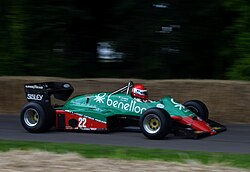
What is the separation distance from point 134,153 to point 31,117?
3873 mm

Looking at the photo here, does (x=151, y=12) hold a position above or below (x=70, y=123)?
above

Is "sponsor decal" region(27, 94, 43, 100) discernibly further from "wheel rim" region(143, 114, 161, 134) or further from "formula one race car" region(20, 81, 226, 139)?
"wheel rim" region(143, 114, 161, 134)

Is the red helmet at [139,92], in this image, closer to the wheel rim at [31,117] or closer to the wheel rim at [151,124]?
the wheel rim at [151,124]

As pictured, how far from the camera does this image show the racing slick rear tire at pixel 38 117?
1341cm

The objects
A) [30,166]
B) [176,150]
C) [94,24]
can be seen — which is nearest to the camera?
[30,166]

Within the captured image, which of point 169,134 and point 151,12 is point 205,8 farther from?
point 169,134

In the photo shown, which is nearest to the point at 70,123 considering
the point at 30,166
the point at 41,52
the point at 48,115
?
the point at 48,115

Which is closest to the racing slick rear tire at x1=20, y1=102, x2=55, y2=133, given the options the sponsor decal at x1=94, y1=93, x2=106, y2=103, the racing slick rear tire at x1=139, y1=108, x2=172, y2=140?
the sponsor decal at x1=94, y1=93, x2=106, y2=103


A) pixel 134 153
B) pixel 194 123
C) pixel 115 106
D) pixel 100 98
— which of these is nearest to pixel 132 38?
pixel 100 98

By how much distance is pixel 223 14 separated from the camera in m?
20.3

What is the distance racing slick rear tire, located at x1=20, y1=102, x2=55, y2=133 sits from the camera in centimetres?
1341

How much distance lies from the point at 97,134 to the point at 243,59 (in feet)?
20.4

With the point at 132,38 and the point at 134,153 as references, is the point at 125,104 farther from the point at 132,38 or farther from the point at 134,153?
the point at 132,38

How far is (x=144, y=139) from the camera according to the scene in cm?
1249
